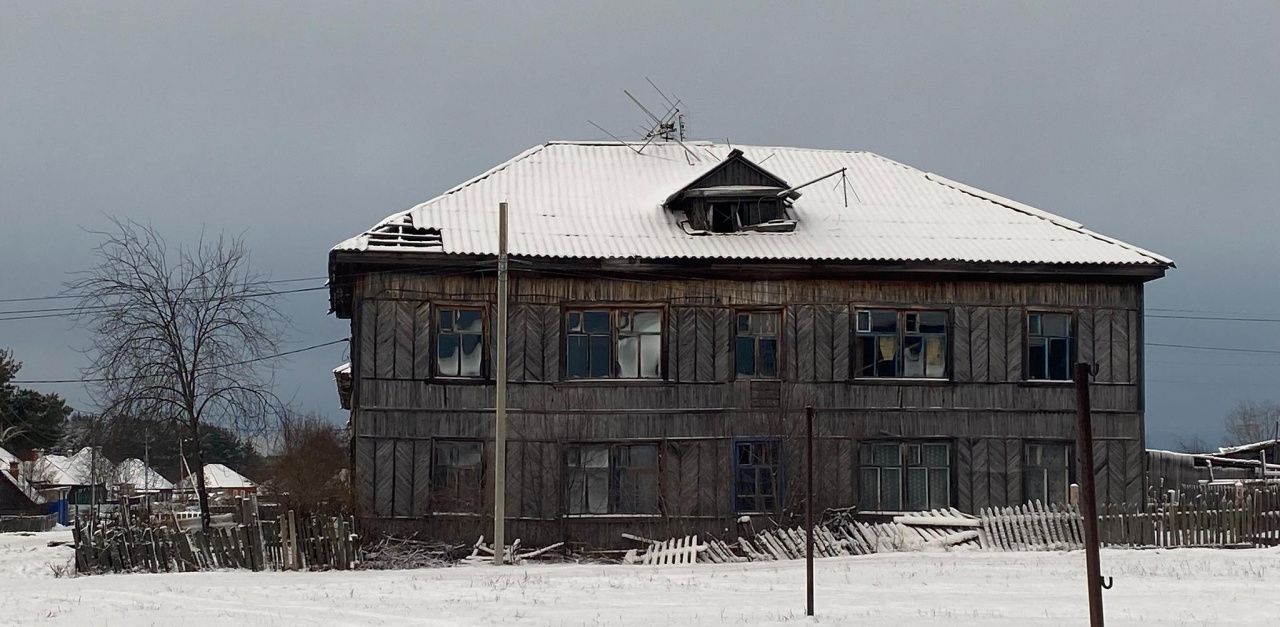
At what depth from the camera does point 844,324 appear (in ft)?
98.9

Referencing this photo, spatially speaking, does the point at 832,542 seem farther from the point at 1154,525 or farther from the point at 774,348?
the point at 1154,525

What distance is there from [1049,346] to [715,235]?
7.18 meters

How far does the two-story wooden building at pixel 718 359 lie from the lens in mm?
28734

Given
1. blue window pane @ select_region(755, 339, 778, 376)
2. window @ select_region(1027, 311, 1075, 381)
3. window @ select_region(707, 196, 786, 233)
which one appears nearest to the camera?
blue window pane @ select_region(755, 339, 778, 376)

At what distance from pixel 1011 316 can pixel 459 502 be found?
1171 centimetres

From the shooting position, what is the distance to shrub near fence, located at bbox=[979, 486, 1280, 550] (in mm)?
26594

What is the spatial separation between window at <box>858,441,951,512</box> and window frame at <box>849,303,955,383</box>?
129cm

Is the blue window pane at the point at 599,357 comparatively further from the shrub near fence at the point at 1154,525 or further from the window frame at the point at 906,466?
the shrub near fence at the point at 1154,525

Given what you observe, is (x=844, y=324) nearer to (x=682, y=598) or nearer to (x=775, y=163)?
(x=775, y=163)

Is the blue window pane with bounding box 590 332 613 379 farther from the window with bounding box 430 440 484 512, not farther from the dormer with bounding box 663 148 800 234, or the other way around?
the dormer with bounding box 663 148 800 234

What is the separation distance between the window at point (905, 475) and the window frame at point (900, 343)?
129cm

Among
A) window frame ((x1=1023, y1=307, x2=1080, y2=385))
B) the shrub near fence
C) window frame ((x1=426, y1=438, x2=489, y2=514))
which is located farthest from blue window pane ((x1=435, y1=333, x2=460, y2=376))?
window frame ((x1=1023, y1=307, x2=1080, y2=385))

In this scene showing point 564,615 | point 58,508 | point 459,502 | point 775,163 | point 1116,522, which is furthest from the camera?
point 58,508

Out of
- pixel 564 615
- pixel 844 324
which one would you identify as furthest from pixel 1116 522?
pixel 564 615
